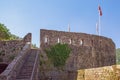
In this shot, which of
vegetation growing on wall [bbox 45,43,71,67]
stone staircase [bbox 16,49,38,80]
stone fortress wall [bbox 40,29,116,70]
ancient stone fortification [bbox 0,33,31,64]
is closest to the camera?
stone staircase [bbox 16,49,38,80]

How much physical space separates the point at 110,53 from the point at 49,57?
10378mm

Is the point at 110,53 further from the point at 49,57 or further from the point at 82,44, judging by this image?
the point at 49,57

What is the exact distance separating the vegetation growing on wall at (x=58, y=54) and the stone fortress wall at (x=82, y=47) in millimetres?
600

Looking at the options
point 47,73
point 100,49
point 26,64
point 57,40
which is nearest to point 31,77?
point 26,64

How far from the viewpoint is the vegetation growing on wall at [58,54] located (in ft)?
95.4

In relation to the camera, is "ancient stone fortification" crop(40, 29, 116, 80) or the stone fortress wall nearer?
"ancient stone fortification" crop(40, 29, 116, 80)

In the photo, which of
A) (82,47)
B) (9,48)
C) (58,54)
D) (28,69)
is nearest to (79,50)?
(82,47)

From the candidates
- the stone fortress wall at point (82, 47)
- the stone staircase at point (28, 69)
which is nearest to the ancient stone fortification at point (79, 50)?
the stone fortress wall at point (82, 47)

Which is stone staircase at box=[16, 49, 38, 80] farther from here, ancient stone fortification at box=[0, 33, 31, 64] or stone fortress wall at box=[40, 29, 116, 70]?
stone fortress wall at box=[40, 29, 116, 70]

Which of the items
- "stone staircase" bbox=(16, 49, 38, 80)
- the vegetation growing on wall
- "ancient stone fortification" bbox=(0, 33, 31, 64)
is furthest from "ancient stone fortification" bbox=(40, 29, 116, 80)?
"stone staircase" bbox=(16, 49, 38, 80)

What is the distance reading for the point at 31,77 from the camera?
1614 centimetres

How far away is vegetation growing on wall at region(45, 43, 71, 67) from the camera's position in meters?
29.1

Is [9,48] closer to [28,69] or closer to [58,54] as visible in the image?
[58,54]

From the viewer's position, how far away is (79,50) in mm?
31797
